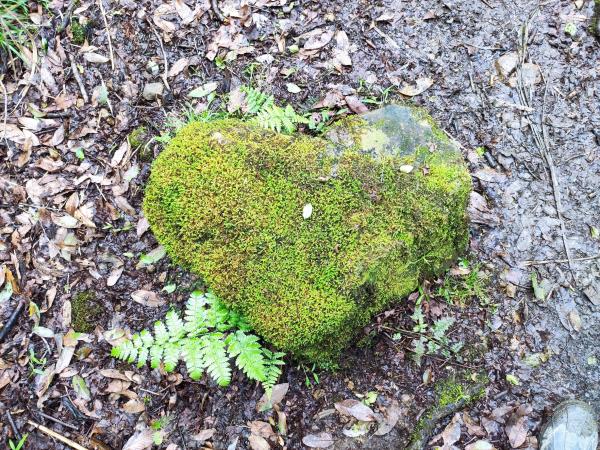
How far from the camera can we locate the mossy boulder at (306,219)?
3.22 m

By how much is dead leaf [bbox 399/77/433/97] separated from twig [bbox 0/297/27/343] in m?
3.76

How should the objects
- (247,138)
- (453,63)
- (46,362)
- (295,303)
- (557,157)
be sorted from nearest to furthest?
(295,303)
(247,138)
(46,362)
(557,157)
(453,63)

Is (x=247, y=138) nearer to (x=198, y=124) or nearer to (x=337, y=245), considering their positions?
(x=198, y=124)

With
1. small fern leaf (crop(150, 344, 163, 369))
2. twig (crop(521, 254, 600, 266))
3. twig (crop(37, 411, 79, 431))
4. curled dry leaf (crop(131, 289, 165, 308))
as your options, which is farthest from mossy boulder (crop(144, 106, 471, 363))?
twig (crop(37, 411, 79, 431))

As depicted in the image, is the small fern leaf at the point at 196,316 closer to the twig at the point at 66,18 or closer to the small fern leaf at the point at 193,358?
the small fern leaf at the point at 193,358

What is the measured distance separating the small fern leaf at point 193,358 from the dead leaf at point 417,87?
2863 mm

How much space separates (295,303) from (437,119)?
7.57 feet

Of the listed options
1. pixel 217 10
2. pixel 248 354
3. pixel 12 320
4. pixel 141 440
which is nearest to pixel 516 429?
pixel 248 354

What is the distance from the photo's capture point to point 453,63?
15.2 feet

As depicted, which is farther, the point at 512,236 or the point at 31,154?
the point at 31,154

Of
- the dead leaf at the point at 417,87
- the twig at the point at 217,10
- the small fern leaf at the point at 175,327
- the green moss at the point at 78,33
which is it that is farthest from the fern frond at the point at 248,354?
the green moss at the point at 78,33

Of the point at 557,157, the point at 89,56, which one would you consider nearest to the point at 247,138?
the point at 89,56

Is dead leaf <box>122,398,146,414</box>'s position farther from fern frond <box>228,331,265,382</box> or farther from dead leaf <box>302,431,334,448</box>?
dead leaf <box>302,431,334,448</box>

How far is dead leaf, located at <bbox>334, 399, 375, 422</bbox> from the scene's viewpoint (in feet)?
12.0
